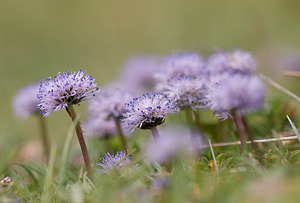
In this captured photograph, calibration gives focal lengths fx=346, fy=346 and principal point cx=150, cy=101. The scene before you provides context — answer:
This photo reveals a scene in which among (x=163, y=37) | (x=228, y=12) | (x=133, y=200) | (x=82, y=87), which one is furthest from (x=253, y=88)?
(x=228, y=12)

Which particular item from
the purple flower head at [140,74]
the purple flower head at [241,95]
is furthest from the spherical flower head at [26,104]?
the purple flower head at [241,95]

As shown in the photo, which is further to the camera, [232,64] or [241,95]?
[232,64]

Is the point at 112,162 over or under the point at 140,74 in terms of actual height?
under

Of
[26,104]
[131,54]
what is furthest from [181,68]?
[131,54]

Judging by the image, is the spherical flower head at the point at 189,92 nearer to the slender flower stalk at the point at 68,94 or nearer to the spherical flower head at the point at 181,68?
the spherical flower head at the point at 181,68

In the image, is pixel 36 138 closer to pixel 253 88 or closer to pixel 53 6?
pixel 253 88

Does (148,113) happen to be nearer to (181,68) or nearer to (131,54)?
(181,68)

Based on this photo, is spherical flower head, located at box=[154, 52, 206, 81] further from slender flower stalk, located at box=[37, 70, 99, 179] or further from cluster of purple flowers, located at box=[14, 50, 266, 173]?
slender flower stalk, located at box=[37, 70, 99, 179]
